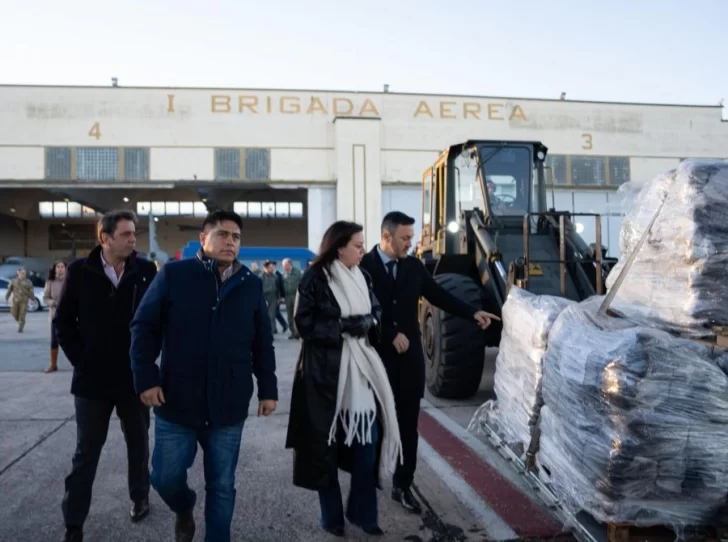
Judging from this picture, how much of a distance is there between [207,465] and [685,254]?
8.46ft

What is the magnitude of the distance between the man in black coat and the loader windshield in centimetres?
433

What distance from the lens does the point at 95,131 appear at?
24.2m

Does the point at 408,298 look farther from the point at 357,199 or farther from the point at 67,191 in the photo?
the point at 67,191

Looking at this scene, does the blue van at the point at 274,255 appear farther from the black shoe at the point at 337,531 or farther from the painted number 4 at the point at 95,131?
the black shoe at the point at 337,531

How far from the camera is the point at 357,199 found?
24.4 meters

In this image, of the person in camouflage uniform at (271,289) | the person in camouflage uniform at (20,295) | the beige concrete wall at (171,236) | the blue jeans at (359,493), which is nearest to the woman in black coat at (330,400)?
the blue jeans at (359,493)

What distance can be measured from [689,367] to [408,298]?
165 cm

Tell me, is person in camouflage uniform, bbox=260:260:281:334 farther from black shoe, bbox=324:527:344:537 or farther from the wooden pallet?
the wooden pallet

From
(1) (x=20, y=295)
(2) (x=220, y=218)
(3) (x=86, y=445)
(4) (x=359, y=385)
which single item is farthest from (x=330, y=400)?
(1) (x=20, y=295)

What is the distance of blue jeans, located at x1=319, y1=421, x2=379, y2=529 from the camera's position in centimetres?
327

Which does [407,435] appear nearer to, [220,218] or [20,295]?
[220,218]

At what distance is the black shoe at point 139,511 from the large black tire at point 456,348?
3104 mm

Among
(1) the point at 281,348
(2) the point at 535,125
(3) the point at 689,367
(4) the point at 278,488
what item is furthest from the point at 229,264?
(2) the point at 535,125

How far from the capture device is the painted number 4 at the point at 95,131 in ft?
79.2
